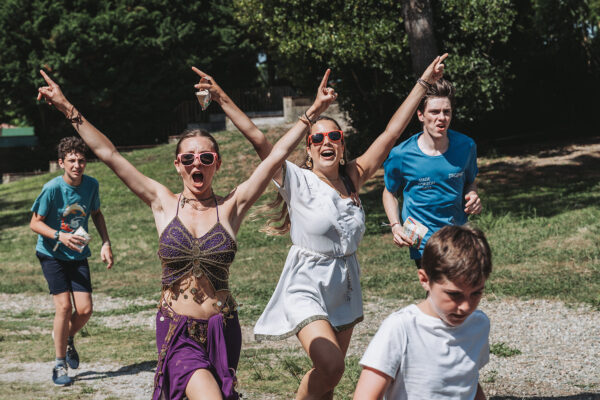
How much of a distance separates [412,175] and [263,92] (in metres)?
28.7

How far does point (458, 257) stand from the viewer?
275 cm

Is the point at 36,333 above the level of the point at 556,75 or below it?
below

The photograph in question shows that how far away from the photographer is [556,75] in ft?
78.2

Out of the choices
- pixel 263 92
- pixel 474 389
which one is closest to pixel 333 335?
pixel 474 389

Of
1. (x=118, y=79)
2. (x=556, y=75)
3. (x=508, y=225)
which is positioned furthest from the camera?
(x=118, y=79)

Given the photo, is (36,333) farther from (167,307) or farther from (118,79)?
(118,79)

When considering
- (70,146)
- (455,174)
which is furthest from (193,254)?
(70,146)

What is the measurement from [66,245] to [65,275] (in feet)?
1.44

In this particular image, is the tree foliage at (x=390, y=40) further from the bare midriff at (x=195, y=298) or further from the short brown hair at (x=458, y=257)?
the short brown hair at (x=458, y=257)

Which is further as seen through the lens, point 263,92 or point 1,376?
point 263,92

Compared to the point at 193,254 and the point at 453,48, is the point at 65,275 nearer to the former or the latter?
the point at 193,254

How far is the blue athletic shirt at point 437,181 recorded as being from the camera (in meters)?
5.57

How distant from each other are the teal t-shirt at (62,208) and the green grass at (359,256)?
127 cm

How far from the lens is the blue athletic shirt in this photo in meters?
5.57
